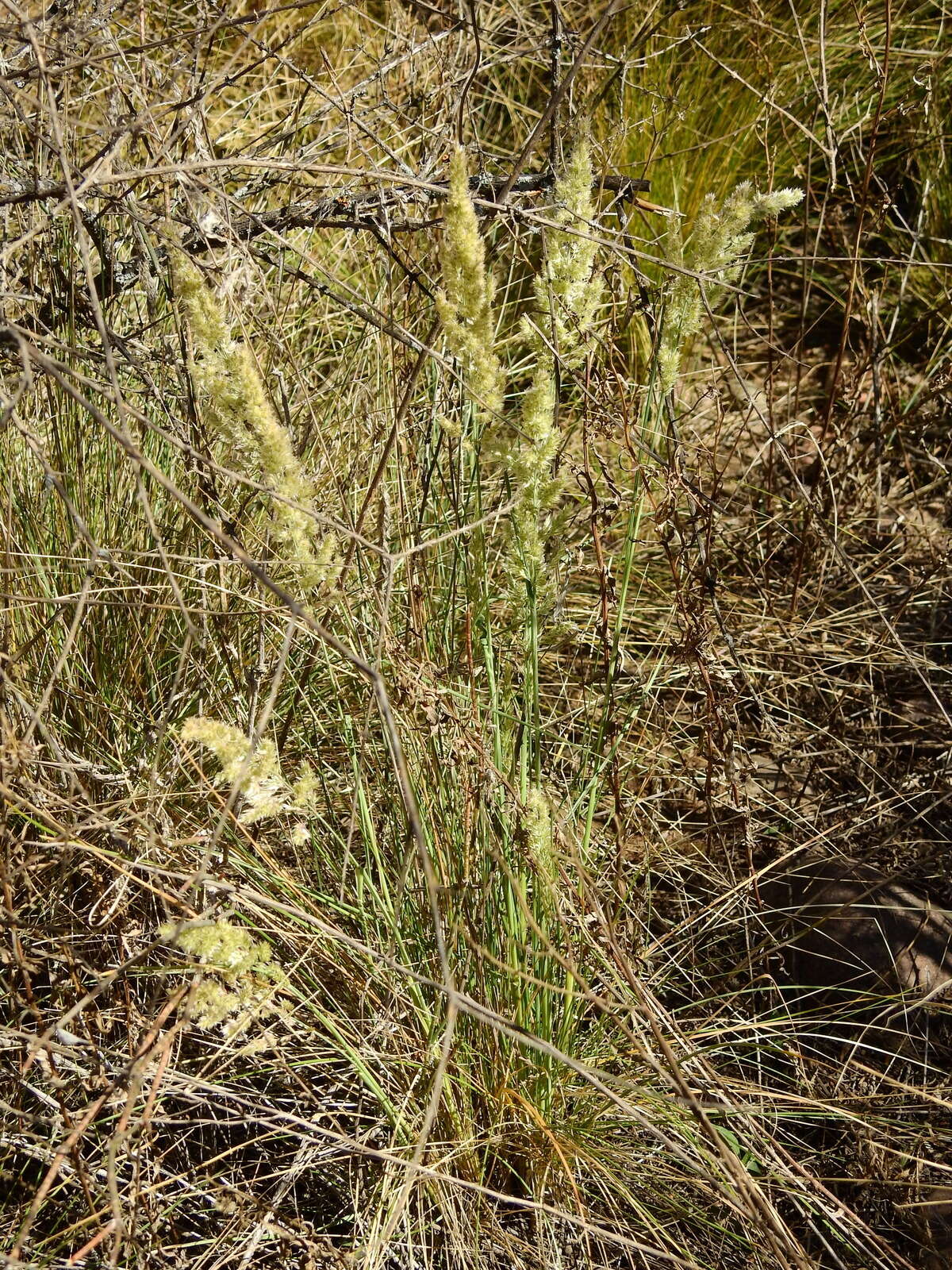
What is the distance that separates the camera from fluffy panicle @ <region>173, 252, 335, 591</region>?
3.44 ft

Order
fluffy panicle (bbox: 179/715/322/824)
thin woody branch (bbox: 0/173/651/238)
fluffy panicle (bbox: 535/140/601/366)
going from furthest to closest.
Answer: thin woody branch (bbox: 0/173/651/238) < fluffy panicle (bbox: 535/140/601/366) < fluffy panicle (bbox: 179/715/322/824)

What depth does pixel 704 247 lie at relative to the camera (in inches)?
48.8

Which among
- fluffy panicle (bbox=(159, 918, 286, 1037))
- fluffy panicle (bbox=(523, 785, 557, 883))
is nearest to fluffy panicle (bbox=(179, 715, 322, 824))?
fluffy panicle (bbox=(159, 918, 286, 1037))

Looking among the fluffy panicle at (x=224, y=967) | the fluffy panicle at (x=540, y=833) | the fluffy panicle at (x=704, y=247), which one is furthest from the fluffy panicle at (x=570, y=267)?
the fluffy panicle at (x=224, y=967)

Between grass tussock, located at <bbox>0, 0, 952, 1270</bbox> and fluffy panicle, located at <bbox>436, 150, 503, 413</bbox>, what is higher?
fluffy panicle, located at <bbox>436, 150, 503, 413</bbox>

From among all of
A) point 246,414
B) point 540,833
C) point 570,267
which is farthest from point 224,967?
point 570,267

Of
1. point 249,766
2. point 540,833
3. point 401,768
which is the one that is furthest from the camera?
point 540,833

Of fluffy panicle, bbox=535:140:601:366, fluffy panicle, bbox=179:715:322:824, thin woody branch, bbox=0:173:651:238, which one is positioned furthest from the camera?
thin woody branch, bbox=0:173:651:238

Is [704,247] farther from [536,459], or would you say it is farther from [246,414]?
[246,414]

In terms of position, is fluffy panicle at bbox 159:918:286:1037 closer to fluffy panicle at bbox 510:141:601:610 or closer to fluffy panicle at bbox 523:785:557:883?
fluffy panicle at bbox 523:785:557:883

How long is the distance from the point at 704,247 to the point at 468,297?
325 mm

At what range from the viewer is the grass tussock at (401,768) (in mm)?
1217

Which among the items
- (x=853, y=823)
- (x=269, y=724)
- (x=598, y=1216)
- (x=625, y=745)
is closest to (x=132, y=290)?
(x=269, y=724)

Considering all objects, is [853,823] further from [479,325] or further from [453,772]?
[479,325]
